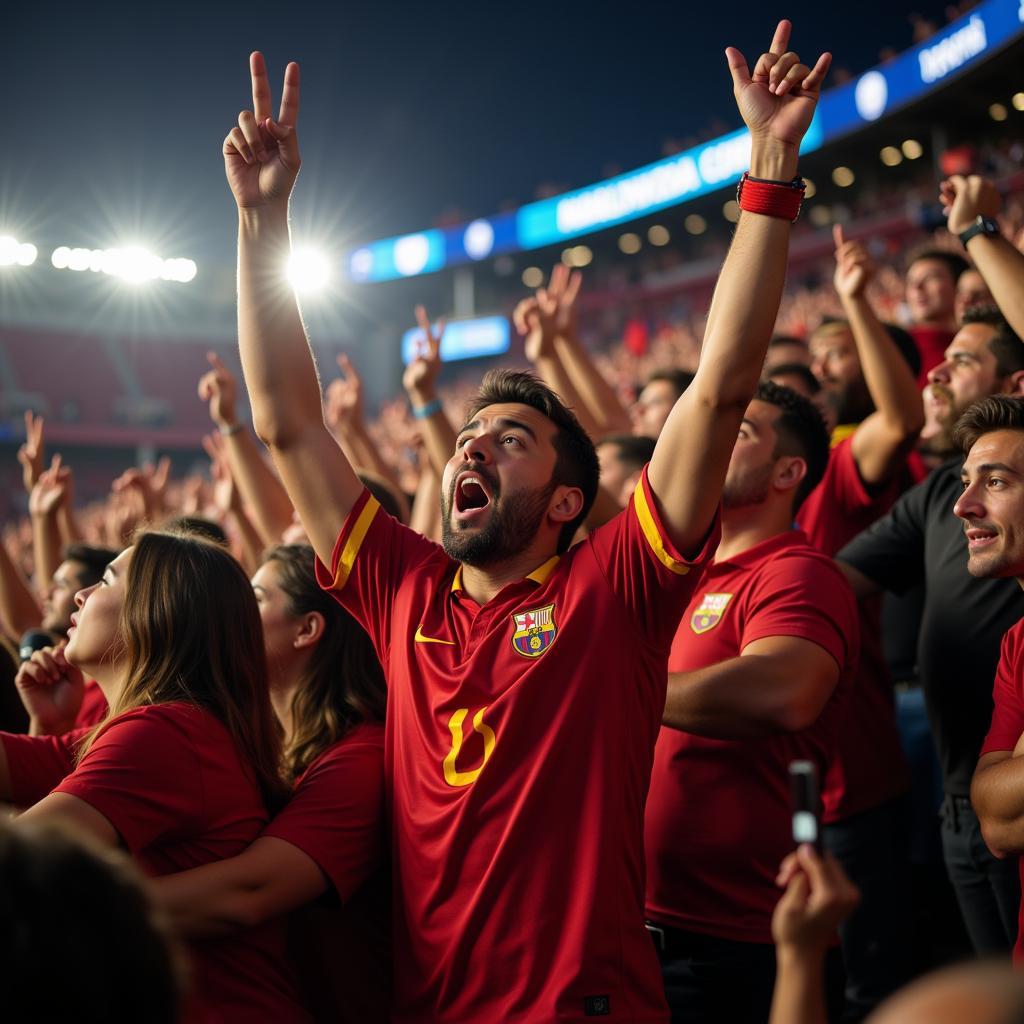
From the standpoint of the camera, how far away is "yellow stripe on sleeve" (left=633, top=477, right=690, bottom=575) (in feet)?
5.88

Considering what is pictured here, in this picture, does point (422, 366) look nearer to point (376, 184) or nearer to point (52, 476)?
point (52, 476)

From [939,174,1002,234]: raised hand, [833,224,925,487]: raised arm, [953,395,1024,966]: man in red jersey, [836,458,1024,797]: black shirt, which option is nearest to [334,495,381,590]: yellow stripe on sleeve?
[953,395,1024,966]: man in red jersey

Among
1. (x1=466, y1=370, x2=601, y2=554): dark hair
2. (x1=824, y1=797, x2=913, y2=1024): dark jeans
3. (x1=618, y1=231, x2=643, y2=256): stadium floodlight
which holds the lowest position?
(x1=824, y1=797, x2=913, y2=1024): dark jeans

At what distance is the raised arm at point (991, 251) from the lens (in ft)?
9.27

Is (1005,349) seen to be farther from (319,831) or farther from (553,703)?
(319,831)

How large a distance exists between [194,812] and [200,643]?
0.37 metres

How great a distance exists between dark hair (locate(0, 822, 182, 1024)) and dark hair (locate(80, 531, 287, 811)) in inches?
46.7

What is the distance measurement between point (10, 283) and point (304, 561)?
29.5m

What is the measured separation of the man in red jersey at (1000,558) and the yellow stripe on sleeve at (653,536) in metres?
0.68

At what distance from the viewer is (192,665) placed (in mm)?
2115

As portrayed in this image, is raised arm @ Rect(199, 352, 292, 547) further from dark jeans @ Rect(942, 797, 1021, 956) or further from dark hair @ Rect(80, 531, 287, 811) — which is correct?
dark jeans @ Rect(942, 797, 1021, 956)

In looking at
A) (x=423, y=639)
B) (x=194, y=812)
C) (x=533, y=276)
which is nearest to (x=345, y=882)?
(x=194, y=812)

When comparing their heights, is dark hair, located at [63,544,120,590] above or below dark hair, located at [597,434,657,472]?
below

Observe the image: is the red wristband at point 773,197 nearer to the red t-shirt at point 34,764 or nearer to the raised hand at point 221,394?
the red t-shirt at point 34,764
